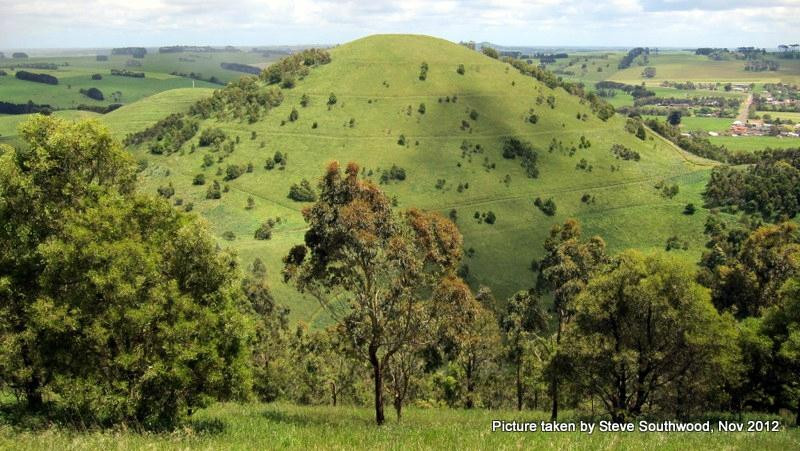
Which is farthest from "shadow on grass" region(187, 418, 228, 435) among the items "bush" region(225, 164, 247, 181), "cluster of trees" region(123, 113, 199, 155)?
"cluster of trees" region(123, 113, 199, 155)

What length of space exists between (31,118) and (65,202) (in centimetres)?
469

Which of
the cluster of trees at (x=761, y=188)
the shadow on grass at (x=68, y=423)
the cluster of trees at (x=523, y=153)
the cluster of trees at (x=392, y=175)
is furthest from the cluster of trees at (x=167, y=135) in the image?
the shadow on grass at (x=68, y=423)

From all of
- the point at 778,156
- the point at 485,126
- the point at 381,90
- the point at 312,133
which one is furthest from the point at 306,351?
the point at 778,156

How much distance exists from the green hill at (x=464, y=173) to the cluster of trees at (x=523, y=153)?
2.01m

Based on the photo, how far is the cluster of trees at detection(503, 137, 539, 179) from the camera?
6457 inches

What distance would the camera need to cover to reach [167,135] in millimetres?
183625

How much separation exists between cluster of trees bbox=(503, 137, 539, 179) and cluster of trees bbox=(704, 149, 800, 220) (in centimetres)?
4770

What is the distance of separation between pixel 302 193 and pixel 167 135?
7067cm

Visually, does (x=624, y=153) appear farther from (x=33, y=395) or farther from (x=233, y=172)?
(x=33, y=395)

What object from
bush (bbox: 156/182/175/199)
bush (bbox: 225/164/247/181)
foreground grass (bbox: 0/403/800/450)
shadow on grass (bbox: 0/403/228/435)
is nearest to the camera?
foreground grass (bbox: 0/403/800/450)

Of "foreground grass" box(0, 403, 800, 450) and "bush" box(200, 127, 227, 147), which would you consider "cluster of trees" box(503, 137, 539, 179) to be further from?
"foreground grass" box(0, 403, 800, 450)

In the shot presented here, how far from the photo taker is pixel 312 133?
572ft

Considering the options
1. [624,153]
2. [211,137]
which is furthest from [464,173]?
[211,137]

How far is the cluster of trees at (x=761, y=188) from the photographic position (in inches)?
5354
